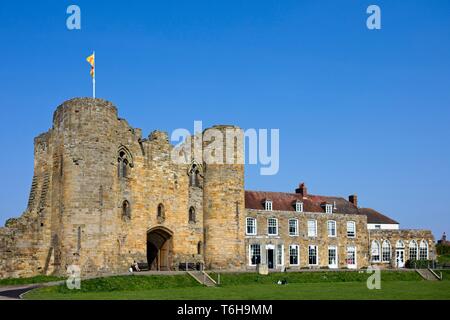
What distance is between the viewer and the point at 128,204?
39469 millimetres

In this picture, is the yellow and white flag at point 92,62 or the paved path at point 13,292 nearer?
the paved path at point 13,292

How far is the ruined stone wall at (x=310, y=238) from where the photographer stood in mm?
48969

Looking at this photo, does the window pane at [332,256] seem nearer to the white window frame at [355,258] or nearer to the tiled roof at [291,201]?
the white window frame at [355,258]

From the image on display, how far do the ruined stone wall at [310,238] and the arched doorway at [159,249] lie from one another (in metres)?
7.43

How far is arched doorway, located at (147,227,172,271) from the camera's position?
4191cm

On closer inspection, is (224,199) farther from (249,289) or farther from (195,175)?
(249,289)

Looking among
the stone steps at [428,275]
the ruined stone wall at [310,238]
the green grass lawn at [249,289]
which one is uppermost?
the ruined stone wall at [310,238]

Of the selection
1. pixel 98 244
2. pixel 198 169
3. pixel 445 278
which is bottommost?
pixel 445 278

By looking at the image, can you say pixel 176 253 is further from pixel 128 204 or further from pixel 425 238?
pixel 425 238

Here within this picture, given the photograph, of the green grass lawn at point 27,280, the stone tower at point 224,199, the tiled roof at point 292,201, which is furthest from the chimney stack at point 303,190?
the green grass lawn at point 27,280

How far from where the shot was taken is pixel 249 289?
31.4 m

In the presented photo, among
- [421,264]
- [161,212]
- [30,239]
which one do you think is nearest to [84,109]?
[30,239]

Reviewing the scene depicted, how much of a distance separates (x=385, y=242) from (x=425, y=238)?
181 inches
